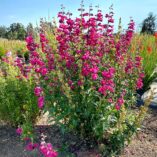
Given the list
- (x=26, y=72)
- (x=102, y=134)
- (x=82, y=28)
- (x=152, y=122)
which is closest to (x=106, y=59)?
(x=82, y=28)

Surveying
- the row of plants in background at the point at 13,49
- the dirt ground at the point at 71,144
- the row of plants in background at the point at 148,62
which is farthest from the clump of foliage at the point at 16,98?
the row of plants in background at the point at 13,49

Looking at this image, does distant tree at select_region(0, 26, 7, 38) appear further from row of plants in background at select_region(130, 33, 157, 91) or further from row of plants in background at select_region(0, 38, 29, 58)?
row of plants in background at select_region(130, 33, 157, 91)

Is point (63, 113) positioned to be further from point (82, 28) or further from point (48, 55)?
point (82, 28)

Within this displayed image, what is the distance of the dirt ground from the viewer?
3.84 meters

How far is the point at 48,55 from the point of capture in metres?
3.59

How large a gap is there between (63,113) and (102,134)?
1.74ft

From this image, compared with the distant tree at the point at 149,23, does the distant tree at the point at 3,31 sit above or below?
above

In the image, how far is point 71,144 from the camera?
13.1 ft

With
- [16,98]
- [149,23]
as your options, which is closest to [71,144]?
[16,98]

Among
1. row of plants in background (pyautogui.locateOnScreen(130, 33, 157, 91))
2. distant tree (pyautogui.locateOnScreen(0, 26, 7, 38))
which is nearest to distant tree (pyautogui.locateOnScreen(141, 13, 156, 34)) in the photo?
row of plants in background (pyautogui.locateOnScreen(130, 33, 157, 91))

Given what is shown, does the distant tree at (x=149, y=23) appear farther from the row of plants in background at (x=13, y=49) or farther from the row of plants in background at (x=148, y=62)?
the row of plants in background at (x=148, y=62)

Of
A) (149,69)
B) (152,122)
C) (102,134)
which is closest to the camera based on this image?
(102,134)

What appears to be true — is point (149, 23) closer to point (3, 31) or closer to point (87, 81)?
point (87, 81)

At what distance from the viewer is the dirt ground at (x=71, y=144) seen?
151 inches
